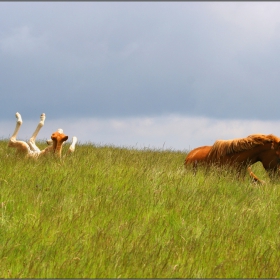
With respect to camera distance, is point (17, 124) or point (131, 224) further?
point (17, 124)

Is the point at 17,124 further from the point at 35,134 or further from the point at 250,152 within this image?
the point at 250,152

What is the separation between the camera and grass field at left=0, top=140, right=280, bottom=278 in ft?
16.2

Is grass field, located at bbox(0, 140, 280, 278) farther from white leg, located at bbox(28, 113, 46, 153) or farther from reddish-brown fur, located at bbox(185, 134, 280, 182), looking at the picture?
white leg, located at bbox(28, 113, 46, 153)

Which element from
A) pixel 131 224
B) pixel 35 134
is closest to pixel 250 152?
pixel 35 134

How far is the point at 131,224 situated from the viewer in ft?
19.7

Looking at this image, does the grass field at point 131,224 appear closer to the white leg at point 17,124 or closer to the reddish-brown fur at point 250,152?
the reddish-brown fur at point 250,152

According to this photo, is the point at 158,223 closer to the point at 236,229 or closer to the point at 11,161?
the point at 236,229

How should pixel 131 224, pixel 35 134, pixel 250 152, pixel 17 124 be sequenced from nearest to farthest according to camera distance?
1. pixel 131 224
2. pixel 250 152
3. pixel 17 124
4. pixel 35 134

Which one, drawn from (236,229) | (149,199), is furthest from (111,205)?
(236,229)

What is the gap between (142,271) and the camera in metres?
4.76

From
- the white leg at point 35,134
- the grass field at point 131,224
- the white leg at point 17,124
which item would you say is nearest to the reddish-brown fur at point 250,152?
the grass field at point 131,224

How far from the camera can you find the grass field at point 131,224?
4.93 meters

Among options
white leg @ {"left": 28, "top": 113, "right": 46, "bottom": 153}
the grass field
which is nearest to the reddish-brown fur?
the grass field

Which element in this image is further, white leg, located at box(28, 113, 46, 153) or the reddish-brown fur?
white leg, located at box(28, 113, 46, 153)
